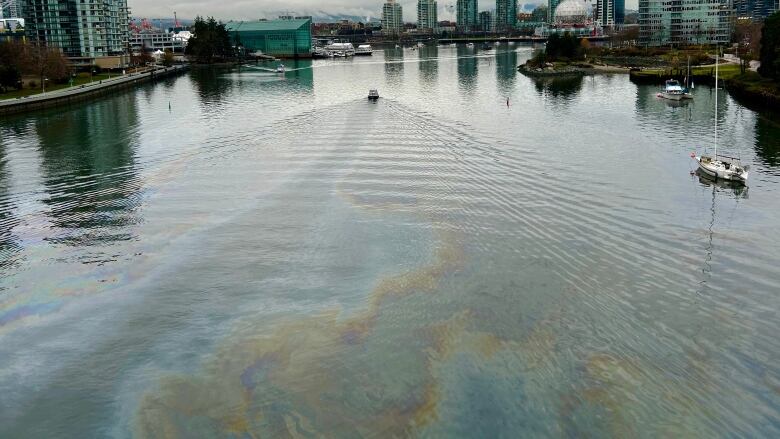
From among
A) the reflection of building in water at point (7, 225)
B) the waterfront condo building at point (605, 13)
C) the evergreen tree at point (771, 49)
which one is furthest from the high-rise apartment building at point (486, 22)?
the reflection of building in water at point (7, 225)

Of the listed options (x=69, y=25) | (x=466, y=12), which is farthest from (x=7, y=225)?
(x=466, y=12)

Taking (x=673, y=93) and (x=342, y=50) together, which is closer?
(x=673, y=93)

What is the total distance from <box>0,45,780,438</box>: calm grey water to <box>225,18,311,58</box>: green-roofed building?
72.4 metres

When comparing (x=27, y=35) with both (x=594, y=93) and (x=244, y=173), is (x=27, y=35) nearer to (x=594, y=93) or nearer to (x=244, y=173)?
(x=594, y=93)

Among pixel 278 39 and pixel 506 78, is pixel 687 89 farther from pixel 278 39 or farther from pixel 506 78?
pixel 278 39

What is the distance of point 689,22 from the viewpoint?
72.8 m

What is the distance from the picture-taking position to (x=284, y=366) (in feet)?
26.5

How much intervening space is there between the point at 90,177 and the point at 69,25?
4636cm

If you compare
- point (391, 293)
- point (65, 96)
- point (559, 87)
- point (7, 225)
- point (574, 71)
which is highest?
point (574, 71)

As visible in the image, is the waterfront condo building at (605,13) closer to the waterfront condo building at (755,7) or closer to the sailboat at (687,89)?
the waterfront condo building at (755,7)

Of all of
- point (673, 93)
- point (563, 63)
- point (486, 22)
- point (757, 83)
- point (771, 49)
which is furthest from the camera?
point (486, 22)

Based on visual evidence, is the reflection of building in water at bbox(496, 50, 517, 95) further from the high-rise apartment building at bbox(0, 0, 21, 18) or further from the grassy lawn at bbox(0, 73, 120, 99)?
the high-rise apartment building at bbox(0, 0, 21, 18)

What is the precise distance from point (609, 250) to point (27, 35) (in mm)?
61436

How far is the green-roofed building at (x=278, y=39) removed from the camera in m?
89.6
